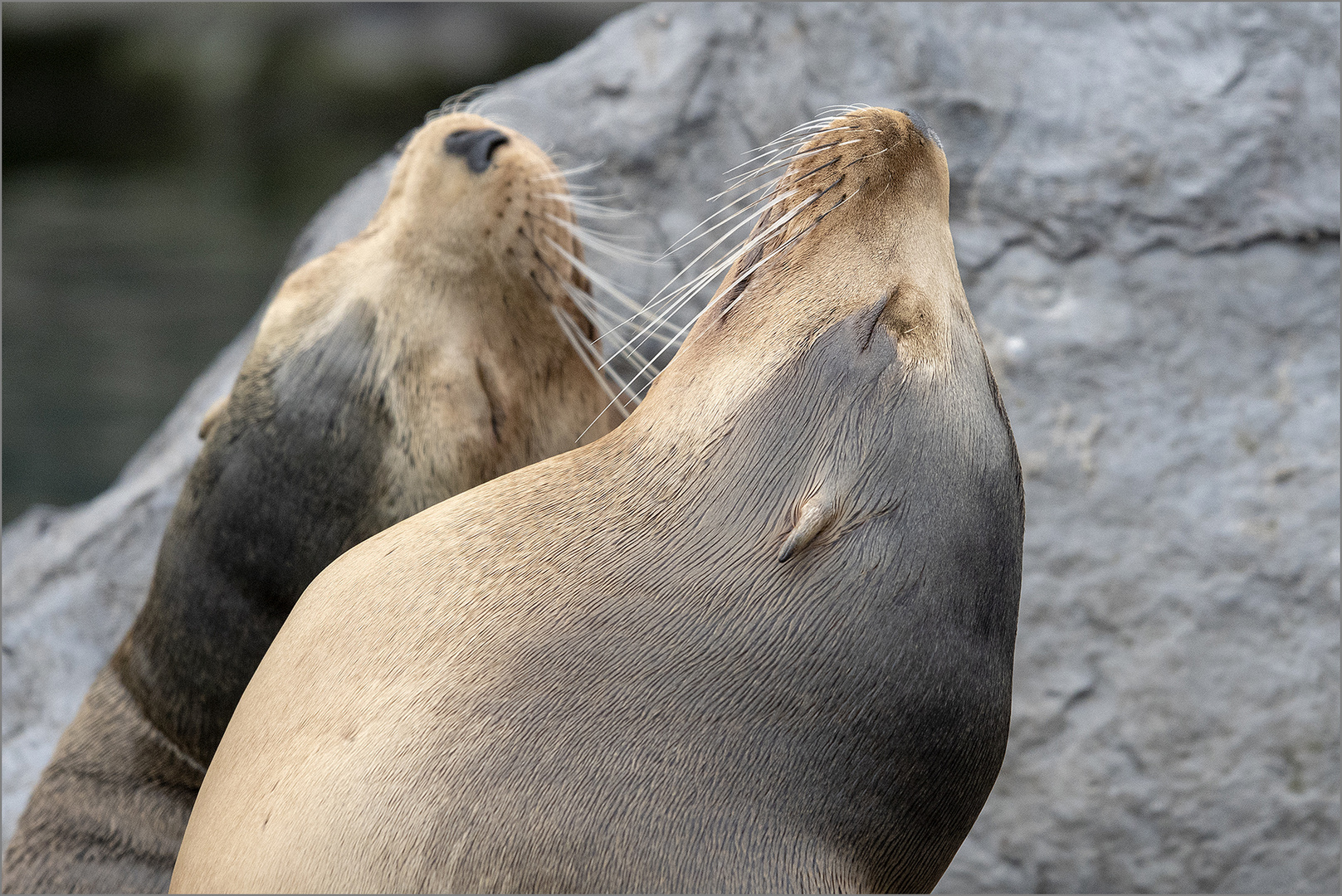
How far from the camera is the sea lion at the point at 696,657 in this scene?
3.67 ft

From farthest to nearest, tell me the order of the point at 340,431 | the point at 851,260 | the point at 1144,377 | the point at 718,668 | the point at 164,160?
the point at 164,160
the point at 1144,377
the point at 340,431
the point at 851,260
the point at 718,668

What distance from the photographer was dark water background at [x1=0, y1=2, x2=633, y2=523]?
6555mm

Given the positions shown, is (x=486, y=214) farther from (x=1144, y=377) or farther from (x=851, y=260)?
(x=1144, y=377)

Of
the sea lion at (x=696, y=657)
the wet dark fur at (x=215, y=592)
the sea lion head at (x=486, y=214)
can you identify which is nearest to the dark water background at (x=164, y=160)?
the wet dark fur at (x=215, y=592)

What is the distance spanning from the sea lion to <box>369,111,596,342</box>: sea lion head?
2.06ft

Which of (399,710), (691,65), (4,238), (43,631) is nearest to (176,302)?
(4,238)

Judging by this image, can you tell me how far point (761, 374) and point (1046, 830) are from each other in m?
1.88

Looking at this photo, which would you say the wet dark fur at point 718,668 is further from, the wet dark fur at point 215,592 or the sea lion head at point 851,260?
the wet dark fur at point 215,592

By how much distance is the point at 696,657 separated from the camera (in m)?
1.17

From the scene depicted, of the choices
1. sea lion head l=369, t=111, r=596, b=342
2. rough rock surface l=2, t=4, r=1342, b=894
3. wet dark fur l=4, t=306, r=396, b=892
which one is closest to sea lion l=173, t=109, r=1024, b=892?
wet dark fur l=4, t=306, r=396, b=892

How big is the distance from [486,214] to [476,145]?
114 millimetres

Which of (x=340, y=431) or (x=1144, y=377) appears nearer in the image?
(x=340, y=431)

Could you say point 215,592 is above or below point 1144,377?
above

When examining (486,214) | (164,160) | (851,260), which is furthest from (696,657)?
(164,160)
